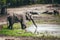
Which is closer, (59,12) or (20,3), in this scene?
(59,12)

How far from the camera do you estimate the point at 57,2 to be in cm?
4609

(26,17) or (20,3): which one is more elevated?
(26,17)

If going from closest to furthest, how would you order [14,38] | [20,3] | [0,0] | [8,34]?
1. [14,38]
2. [8,34]
3. [0,0]
4. [20,3]

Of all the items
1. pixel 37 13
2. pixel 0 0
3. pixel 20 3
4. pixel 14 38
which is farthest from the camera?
pixel 20 3

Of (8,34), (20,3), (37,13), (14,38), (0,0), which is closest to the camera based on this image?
(14,38)

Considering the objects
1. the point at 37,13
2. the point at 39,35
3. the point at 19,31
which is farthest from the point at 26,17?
the point at 37,13

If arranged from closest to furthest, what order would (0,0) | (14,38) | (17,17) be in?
(14,38) < (17,17) < (0,0)

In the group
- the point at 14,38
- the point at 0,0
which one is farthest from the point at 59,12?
the point at 14,38

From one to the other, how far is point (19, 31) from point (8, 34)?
116 cm

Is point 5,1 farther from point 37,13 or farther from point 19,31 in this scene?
point 19,31

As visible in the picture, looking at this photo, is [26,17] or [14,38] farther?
[26,17]

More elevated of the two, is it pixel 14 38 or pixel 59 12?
pixel 14 38

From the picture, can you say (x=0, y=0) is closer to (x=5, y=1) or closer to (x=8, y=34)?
(x=5, y=1)

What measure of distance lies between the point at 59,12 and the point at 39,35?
18291mm
